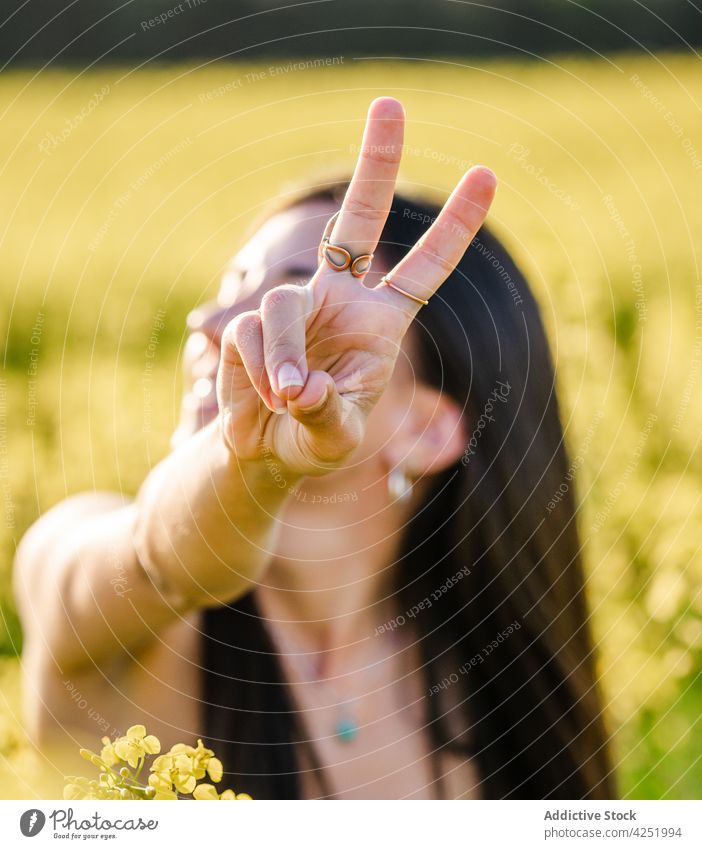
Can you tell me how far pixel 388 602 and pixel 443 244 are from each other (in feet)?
1.47

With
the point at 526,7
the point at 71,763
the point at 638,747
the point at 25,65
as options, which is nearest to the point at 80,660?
the point at 71,763

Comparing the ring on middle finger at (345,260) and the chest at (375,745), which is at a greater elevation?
the ring on middle finger at (345,260)

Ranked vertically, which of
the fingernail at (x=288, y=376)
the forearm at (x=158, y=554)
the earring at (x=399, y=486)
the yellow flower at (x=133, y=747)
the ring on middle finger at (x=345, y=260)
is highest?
the ring on middle finger at (x=345, y=260)

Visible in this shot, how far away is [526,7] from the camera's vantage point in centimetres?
227

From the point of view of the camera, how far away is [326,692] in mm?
1032

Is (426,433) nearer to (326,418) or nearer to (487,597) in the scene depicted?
(487,597)

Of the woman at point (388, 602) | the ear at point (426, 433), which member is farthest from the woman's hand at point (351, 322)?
the ear at point (426, 433)

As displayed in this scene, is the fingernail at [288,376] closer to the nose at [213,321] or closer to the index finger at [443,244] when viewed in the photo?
the index finger at [443,244]

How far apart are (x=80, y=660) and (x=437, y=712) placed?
1.22ft

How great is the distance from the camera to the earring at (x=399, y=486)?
98 centimetres

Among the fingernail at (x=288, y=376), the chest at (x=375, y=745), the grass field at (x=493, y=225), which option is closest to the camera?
the fingernail at (x=288, y=376)

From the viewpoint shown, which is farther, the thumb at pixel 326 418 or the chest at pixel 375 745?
Answer: the chest at pixel 375 745

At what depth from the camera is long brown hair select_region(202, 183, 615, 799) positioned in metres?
0.95

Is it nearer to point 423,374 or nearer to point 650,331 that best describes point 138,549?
point 423,374
